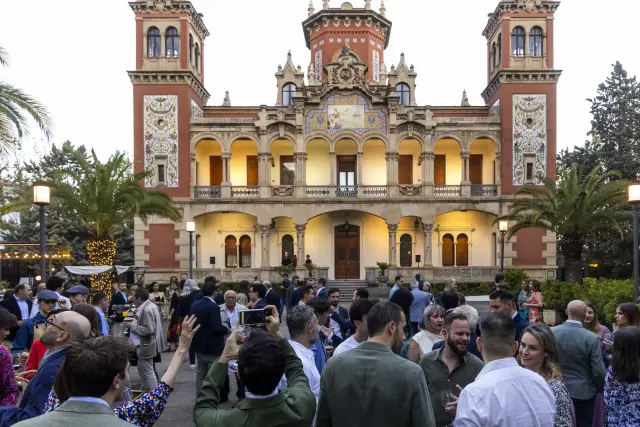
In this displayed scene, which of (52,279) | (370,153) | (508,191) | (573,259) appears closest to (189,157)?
(370,153)

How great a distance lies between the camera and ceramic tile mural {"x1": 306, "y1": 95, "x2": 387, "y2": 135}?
33281mm

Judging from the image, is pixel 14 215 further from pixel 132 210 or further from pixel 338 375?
pixel 338 375

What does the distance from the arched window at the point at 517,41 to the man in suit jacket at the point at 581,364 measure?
30770 mm

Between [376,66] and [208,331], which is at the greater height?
[376,66]

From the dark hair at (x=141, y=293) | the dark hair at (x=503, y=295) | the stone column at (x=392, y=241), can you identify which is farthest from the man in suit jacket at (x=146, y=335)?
the stone column at (x=392, y=241)

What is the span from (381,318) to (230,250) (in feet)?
105

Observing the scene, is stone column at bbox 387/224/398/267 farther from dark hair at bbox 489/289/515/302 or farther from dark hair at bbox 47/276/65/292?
dark hair at bbox 489/289/515/302

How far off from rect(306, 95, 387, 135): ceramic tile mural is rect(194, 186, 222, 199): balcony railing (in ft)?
21.4

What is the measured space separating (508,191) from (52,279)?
27908 millimetres

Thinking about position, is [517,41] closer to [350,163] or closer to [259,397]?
[350,163]

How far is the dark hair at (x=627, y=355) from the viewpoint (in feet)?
16.0

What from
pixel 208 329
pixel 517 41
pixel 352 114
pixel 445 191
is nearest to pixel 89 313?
pixel 208 329

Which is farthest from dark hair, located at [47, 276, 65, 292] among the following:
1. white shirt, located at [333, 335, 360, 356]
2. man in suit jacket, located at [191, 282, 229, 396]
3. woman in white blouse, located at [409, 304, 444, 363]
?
woman in white blouse, located at [409, 304, 444, 363]

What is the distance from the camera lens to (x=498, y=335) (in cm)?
374
